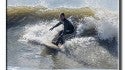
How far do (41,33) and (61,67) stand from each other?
0.73 ft

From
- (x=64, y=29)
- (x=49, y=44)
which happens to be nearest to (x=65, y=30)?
(x=64, y=29)

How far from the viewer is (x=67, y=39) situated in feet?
4.58

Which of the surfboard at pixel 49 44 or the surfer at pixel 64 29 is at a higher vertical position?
the surfer at pixel 64 29

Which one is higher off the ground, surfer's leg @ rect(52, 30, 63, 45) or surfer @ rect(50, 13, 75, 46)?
surfer @ rect(50, 13, 75, 46)

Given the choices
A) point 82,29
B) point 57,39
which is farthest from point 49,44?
point 82,29

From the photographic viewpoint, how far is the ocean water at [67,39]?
1371 millimetres

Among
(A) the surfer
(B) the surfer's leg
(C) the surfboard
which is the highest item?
(A) the surfer

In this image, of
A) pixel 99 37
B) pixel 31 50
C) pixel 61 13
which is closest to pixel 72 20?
pixel 61 13

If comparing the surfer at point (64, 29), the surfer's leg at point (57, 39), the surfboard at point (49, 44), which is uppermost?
A: the surfer at point (64, 29)

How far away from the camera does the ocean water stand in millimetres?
1371

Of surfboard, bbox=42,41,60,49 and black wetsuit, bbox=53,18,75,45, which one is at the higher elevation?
black wetsuit, bbox=53,18,75,45

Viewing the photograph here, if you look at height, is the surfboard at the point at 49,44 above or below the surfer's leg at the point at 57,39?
below

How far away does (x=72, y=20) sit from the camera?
4.58 ft

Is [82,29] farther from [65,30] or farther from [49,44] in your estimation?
[49,44]
